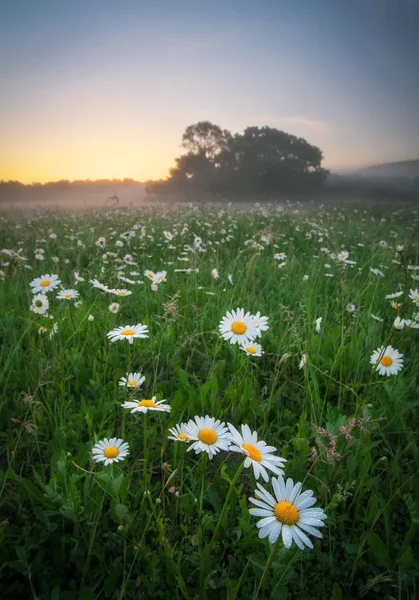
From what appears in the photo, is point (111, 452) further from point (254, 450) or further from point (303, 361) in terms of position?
point (303, 361)

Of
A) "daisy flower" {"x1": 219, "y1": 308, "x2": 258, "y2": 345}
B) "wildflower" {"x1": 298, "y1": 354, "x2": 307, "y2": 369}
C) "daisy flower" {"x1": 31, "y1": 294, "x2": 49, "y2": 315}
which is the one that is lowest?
"wildflower" {"x1": 298, "y1": 354, "x2": 307, "y2": 369}

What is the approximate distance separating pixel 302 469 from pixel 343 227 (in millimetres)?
6833

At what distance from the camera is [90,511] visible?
1127mm

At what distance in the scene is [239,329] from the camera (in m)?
1.55

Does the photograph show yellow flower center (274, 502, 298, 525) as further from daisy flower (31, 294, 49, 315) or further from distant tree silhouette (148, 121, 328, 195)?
distant tree silhouette (148, 121, 328, 195)

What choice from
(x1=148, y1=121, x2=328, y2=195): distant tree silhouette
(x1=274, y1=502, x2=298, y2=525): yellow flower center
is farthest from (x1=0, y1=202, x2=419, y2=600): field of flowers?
(x1=148, y1=121, x2=328, y2=195): distant tree silhouette

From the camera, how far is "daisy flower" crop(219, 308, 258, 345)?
1.52 m

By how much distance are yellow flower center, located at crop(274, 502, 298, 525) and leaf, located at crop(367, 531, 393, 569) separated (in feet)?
1.77

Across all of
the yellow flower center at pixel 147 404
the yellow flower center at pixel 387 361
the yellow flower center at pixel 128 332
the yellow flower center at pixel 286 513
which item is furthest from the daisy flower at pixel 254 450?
the yellow flower center at pixel 387 361

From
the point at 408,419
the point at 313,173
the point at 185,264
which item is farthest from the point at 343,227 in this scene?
the point at 313,173

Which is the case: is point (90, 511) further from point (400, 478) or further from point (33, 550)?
point (400, 478)

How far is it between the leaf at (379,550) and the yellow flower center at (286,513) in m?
0.54

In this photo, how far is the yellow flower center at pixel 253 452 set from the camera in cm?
86

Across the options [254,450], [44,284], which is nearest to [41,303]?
[44,284]
